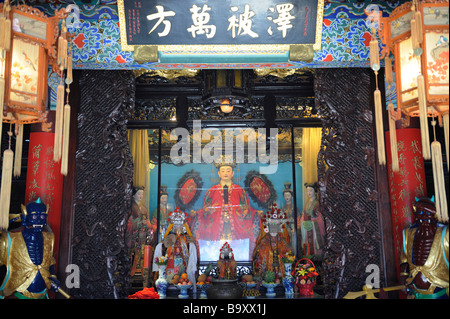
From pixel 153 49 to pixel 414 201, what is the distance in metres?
2.84

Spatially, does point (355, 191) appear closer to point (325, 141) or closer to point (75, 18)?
point (325, 141)

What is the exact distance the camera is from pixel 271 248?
5.72 meters

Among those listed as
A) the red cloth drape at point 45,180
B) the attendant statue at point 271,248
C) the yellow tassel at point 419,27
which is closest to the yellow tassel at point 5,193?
the red cloth drape at point 45,180

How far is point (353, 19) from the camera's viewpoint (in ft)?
14.3

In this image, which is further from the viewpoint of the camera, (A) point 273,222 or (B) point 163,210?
(B) point 163,210

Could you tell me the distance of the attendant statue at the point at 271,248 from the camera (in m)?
5.62

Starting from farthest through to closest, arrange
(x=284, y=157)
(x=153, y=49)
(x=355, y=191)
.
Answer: (x=284, y=157) < (x=355, y=191) < (x=153, y=49)

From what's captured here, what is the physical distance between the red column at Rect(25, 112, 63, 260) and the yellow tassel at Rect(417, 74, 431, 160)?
3.34 metres

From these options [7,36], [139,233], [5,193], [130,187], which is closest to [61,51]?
[7,36]

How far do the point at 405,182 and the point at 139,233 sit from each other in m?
3.76

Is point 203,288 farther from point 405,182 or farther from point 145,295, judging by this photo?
point 405,182

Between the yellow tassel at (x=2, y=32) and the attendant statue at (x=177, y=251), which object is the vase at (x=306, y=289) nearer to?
the attendant statue at (x=177, y=251)

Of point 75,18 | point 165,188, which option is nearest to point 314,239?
point 165,188

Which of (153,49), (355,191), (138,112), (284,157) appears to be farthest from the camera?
(284,157)
